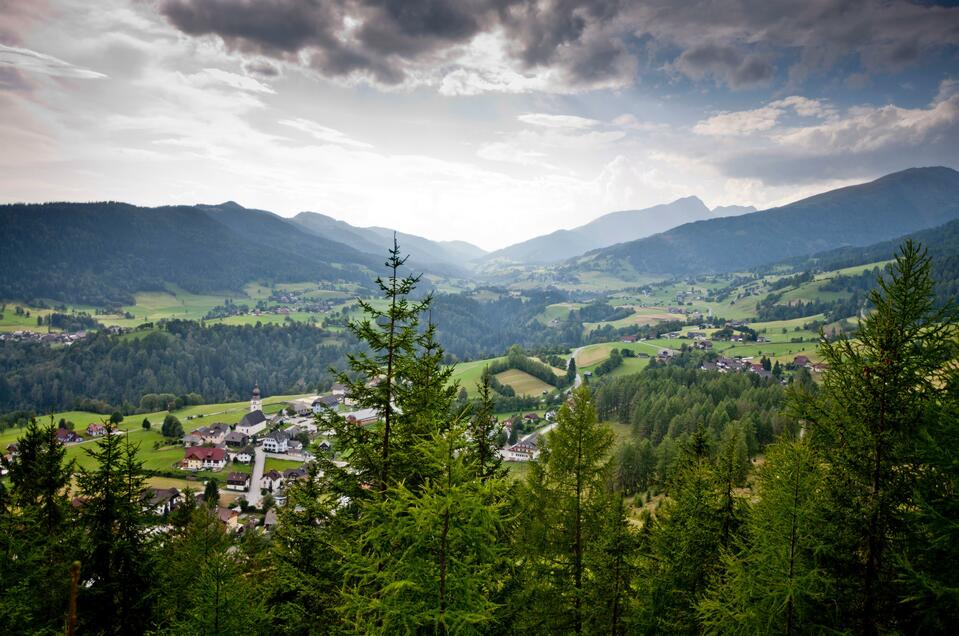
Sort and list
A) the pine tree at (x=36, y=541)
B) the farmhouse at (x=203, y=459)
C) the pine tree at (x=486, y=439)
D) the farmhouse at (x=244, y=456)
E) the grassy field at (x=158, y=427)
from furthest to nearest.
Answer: the farmhouse at (x=244, y=456) < the farmhouse at (x=203, y=459) < the grassy field at (x=158, y=427) < the pine tree at (x=486, y=439) < the pine tree at (x=36, y=541)

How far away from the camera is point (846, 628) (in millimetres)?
9570

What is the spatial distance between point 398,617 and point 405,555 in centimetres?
90

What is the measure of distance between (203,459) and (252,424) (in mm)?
29893

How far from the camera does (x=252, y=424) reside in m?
124

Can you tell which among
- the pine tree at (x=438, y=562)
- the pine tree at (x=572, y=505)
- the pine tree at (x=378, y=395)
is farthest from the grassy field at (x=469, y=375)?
the pine tree at (x=438, y=562)

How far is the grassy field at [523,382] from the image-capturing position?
485ft

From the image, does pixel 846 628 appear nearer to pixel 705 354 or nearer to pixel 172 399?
pixel 705 354

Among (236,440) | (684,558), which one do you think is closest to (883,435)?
(684,558)

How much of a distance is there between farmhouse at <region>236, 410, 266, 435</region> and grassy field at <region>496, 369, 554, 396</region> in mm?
71475

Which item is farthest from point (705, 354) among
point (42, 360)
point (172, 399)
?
point (42, 360)

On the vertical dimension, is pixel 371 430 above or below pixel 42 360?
above

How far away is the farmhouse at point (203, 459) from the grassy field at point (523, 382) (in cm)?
8107

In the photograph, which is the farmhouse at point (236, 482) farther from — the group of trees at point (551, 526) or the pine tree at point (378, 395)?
the pine tree at point (378, 395)

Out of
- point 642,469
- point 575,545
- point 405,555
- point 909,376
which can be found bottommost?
point 642,469
